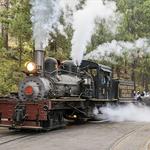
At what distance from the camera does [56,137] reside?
51.6ft

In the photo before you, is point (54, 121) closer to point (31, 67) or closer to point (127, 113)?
point (31, 67)

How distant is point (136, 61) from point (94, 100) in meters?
17.2

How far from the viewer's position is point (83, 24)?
2655 cm

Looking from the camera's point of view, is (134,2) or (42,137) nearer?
(42,137)

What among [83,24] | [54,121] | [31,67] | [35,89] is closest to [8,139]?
[35,89]

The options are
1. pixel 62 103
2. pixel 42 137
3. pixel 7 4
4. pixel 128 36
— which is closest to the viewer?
pixel 42 137

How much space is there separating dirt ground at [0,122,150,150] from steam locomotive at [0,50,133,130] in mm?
551

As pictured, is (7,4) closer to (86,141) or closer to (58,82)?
(58,82)

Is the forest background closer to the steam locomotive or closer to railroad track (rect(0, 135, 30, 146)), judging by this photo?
the steam locomotive

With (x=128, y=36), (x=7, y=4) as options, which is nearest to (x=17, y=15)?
(x=7, y=4)

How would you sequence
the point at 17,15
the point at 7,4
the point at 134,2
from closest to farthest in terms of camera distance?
the point at 17,15 → the point at 7,4 → the point at 134,2

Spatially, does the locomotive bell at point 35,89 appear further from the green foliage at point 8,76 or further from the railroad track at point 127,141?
the green foliage at point 8,76

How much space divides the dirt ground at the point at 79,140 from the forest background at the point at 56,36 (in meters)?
9.86

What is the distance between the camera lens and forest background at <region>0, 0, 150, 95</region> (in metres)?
27.6
